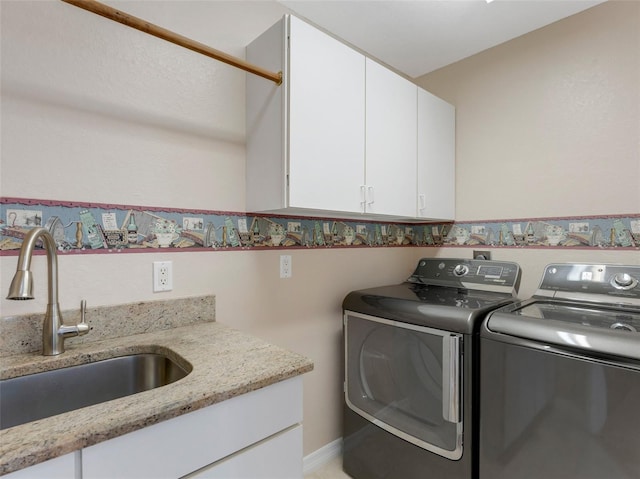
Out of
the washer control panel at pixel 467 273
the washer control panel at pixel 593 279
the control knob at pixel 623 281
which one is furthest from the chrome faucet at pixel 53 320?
the control knob at pixel 623 281

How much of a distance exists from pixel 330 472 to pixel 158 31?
2.28 m

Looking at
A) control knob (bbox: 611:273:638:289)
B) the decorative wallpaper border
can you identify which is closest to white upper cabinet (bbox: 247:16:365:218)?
the decorative wallpaper border

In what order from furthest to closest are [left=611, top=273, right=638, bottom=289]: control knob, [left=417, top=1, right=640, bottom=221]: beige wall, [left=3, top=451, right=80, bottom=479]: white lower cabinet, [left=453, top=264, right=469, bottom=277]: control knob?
[left=453, top=264, right=469, bottom=277]: control knob
[left=417, top=1, right=640, bottom=221]: beige wall
[left=611, top=273, right=638, bottom=289]: control knob
[left=3, top=451, right=80, bottom=479]: white lower cabinet

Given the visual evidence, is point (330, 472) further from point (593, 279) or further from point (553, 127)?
point (553, 127)

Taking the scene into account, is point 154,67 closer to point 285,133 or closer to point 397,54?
point 285,133

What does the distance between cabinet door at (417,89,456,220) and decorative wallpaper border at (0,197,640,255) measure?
0.27m

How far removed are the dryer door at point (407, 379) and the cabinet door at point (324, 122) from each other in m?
0.67

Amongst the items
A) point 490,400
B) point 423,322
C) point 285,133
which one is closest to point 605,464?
point 490,400

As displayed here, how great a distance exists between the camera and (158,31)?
1.11m

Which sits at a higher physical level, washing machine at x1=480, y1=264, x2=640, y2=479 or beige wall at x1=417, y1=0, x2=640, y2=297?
beige wall at x1=417, y1=0, x2=640, y2=297

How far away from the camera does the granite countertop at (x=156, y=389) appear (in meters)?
0.64

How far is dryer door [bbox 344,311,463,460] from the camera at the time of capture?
4.73ft

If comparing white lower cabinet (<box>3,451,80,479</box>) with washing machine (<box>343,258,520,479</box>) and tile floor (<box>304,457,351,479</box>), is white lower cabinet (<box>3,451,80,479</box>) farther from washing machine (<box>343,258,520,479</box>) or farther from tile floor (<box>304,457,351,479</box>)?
tile floor (<box>304,457,351,479</box>)

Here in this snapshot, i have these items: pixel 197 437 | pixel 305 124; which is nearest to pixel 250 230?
pixel 305 124
